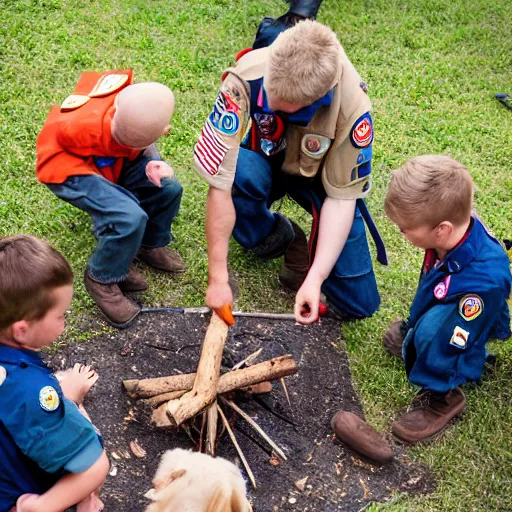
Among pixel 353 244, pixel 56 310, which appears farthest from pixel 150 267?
pixel 56 310

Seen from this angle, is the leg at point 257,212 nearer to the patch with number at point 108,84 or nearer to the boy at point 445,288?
the patch with number at point 108,84

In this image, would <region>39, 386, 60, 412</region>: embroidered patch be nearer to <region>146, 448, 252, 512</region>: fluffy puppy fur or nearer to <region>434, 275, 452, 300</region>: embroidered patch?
<region>146, 448, 252, 512</region>: fluffy puppy fur

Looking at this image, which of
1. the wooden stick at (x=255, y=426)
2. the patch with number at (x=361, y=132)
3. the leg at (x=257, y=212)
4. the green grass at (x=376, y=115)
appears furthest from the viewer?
the leg at (x=257, y=212)

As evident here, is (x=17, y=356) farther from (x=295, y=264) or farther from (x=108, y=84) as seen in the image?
(x=295, y=264)

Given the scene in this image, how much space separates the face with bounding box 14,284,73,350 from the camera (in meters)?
2.53

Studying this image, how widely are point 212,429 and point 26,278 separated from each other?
1.35 m

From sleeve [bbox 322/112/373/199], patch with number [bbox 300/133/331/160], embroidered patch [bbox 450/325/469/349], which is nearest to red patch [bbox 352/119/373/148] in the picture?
sleeve [bbox 322/112/373/199]

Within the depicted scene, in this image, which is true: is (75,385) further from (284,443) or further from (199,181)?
(199,181)

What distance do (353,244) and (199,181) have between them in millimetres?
1589

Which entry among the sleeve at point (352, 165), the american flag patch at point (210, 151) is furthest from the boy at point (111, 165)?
the sleeve at point (352, 165)

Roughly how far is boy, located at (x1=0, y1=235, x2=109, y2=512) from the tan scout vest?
5.52 feet

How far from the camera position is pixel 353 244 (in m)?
4.24

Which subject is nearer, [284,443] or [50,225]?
[284,443]

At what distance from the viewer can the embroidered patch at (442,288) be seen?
358 centimetres
